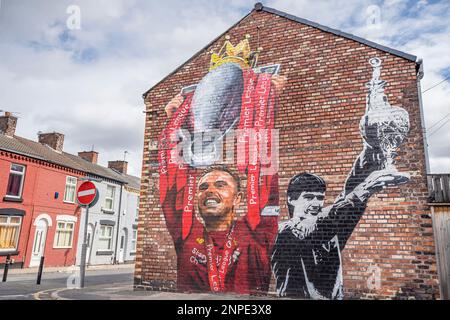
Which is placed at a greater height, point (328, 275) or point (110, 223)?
point (110, 223)

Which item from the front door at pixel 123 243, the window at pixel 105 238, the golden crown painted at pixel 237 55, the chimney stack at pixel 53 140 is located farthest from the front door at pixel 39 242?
the golden crown painted at pixel 237 55

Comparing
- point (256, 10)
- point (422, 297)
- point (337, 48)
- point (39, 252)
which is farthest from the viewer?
point (39, 252)

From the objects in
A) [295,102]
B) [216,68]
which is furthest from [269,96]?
[216,68]

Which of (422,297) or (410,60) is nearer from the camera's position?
(422,297)

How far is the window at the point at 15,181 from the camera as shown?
1912 centimetres

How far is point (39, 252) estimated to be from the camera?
20562 mm

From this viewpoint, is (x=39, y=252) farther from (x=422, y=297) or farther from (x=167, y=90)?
(x=422, y=297)

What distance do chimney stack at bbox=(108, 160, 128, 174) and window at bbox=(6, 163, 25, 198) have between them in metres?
12.7

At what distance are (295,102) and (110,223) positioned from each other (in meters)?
21.1

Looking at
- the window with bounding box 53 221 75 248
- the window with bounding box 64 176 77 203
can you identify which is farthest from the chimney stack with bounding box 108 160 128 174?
the window with bounding box 53 221 75 248

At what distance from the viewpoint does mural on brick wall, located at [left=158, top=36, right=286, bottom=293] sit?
8.53 m

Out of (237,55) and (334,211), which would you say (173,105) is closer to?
(237,55)

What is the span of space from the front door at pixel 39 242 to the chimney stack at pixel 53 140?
6.26 metres
